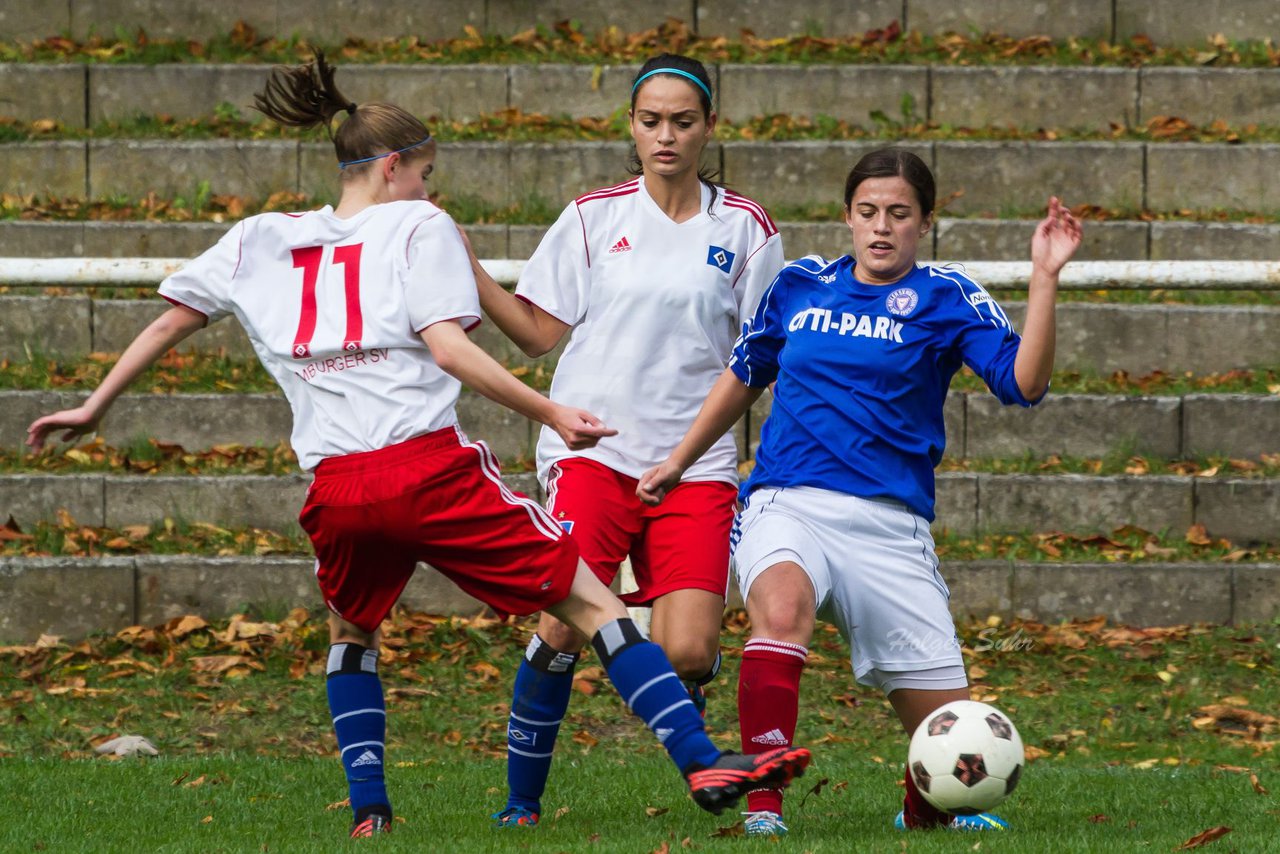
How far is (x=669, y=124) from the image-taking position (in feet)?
17.7

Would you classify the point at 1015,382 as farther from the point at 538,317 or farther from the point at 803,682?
the point at 803,682

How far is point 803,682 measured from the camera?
7.31 metres

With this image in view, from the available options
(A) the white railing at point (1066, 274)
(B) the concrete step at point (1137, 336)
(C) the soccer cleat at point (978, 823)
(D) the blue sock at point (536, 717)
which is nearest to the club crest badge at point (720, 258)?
(D) the blue sock at point (536, 717)

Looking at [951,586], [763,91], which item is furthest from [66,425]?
[763,91]

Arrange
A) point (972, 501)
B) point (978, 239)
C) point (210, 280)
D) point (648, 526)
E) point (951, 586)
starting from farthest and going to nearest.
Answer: point (978, 239)
point (972, 501)
point (951, 586)
point (648, 526)
point (210, 280)

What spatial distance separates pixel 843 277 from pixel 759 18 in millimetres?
7122

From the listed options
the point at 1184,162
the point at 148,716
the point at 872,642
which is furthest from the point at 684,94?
the point at 1184,162

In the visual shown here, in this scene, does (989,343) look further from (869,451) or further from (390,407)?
(390,407)

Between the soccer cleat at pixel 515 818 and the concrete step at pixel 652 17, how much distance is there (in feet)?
25.1

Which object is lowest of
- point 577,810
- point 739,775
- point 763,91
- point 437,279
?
point 577,810

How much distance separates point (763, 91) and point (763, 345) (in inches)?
243

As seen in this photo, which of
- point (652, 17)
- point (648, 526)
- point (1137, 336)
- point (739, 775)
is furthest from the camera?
point (652, 17)

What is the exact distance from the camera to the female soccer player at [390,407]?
455cm

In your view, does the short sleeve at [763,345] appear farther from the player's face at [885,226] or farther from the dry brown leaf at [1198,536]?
the dry brown leaf at [1198,536]
